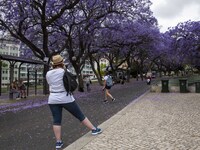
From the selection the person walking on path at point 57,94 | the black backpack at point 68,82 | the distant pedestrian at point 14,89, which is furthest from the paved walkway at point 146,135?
the distant pedestrian at point 14,89

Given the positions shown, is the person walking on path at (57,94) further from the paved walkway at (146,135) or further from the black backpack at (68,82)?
the paved walkway at (146,135)

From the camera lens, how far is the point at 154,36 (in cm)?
3428

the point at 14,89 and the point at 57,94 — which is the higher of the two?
the point at 57,94

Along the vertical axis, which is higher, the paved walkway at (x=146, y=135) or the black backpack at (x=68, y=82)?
the black backpack at (x=68, y=82)

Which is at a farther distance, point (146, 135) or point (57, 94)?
point (146, 135)

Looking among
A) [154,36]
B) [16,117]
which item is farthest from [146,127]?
[154,36]

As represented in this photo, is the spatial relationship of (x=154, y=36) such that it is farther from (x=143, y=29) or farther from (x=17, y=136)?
(x=17, y=136)

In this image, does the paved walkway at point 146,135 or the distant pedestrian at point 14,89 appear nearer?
the paved walkway at point 146,135

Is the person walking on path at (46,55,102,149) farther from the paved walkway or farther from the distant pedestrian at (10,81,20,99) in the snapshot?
the distant pedestrian at (10,81,20,99)

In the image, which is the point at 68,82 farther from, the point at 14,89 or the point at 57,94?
the point at 14,89

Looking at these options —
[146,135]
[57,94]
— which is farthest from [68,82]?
[146,135]

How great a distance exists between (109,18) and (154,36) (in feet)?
29.7

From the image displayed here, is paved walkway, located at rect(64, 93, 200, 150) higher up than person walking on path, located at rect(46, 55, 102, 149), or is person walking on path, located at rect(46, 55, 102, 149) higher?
person walking on path, located at rect(46, 55, 102, 149)

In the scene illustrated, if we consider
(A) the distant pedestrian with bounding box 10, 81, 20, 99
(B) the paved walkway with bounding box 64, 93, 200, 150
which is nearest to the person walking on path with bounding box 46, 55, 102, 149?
(B) the paved walkway with bounding box 64, 93, 200, 150
